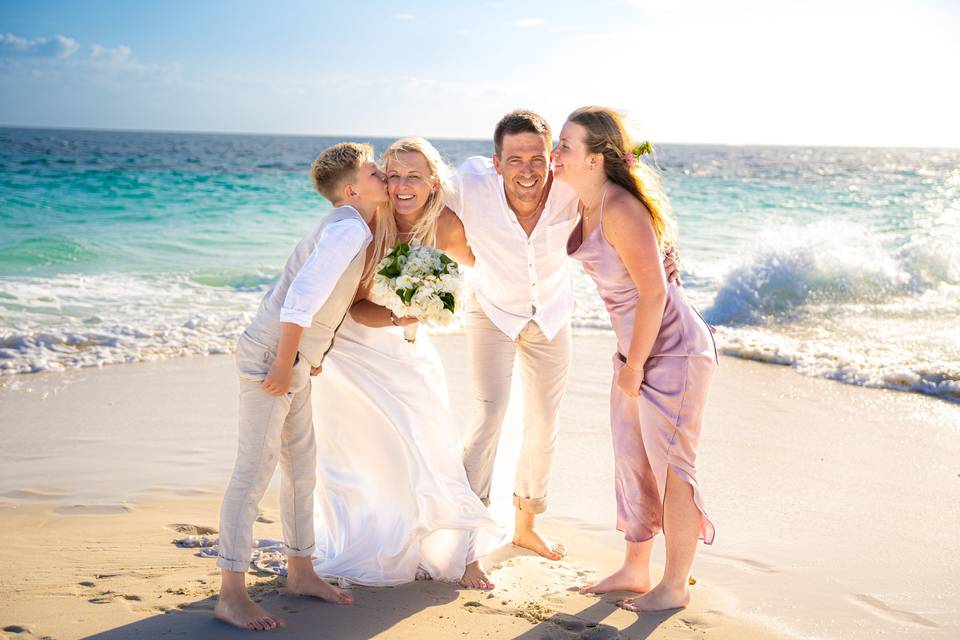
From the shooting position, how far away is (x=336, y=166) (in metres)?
3.58

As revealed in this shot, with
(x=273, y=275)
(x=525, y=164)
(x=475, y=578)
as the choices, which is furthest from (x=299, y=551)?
(x=273, y=275)

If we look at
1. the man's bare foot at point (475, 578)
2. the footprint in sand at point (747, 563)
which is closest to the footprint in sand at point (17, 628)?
the man's bare foot at point (475, 578)

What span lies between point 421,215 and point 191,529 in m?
2.03

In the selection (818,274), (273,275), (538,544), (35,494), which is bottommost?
(35,494)

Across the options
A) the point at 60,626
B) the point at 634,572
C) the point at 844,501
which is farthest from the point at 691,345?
the point at 60,626

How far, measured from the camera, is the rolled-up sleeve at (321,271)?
3234mm

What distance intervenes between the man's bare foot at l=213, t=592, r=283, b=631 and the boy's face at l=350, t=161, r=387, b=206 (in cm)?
A: 169

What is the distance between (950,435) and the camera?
6.39 meters

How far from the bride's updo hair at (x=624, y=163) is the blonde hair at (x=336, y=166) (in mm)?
952

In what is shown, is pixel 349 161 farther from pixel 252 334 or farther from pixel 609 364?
pixel 609 364

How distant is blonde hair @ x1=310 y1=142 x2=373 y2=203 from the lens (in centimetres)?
358

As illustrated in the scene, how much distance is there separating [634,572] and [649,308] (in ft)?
4.11

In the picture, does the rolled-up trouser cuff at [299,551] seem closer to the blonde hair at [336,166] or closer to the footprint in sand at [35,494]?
the blonde hair at [336,166]

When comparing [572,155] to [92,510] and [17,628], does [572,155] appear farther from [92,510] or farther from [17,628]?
[92,510]
